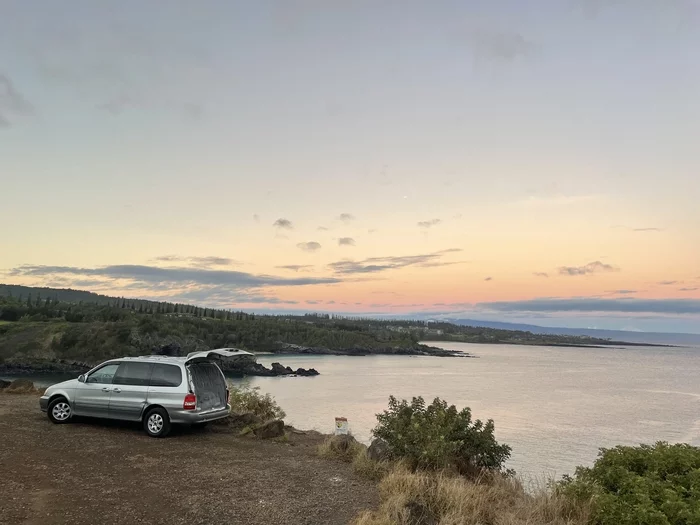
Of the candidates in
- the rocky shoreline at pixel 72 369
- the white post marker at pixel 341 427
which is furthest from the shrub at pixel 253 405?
the rocky shoreline at pixel 72 369

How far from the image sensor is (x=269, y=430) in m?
12.7

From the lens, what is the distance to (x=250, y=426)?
43.2 ft

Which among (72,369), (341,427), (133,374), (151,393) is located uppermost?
(133,374)

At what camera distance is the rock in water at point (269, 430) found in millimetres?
12648

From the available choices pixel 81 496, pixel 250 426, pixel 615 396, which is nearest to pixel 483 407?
pixel 615 396

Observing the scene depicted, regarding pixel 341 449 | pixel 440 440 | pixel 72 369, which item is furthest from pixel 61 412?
pixel 72 369

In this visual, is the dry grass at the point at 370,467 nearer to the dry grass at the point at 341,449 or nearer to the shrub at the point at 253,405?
the dry grass at the point at 341,449

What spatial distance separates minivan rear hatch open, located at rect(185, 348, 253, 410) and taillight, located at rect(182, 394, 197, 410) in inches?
5.2

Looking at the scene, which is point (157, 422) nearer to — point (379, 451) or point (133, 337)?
point (379, 451)

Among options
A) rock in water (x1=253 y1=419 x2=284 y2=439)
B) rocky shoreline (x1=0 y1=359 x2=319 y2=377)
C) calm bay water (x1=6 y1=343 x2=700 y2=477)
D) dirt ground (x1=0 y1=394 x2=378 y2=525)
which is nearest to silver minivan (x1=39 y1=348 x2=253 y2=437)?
dirt ground (x1=0 y1=394 x2=378 y2=525)

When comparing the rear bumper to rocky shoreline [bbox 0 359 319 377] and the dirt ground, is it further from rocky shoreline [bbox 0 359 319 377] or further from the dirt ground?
rocky shoreline [bbox 0 359 319 377]

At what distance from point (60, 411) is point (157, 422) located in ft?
9.65

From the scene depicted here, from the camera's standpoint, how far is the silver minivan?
11.4 metres

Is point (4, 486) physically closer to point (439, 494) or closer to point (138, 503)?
point (138, 503)
